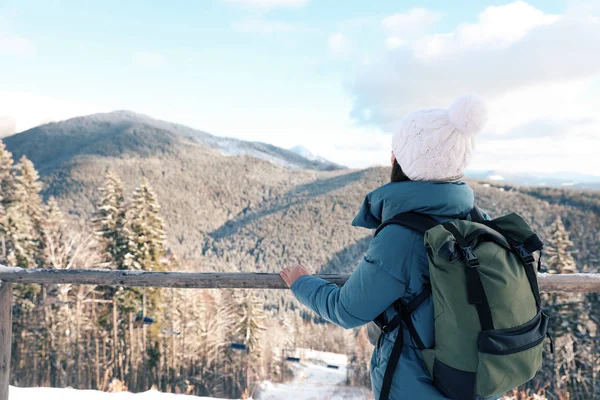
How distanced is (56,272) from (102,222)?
21628 millimetres

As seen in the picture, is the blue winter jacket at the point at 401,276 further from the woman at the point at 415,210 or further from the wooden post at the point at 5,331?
the wooden post at the point at 5,331

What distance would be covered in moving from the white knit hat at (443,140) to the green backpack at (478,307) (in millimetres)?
212

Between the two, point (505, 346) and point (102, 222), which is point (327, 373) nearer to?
point (102, 222)

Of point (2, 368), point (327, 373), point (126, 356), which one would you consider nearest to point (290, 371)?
point (327, 373)

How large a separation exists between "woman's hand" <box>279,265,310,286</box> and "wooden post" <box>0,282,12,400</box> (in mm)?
2116

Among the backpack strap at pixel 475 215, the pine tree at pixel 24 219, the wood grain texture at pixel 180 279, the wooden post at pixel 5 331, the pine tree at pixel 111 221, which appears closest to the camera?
the backpack strap at pixel 475 215

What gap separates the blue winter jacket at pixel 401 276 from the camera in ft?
5.21

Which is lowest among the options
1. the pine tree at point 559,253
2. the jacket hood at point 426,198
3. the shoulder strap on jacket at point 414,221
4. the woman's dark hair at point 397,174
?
the pine tree at point 559,253

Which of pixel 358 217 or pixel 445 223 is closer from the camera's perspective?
pixel 445 223

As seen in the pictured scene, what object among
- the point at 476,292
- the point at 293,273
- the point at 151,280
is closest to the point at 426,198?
the point at 476,292

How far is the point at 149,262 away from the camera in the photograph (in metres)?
22.3

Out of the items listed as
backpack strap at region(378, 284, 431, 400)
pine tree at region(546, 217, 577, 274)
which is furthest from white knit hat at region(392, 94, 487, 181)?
pine tree at region(546, 217, 577, 274)

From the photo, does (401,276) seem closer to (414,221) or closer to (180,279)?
(414,221)

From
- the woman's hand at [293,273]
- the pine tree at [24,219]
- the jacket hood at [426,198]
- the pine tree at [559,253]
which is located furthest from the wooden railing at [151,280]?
the pine tree at [24,219]
